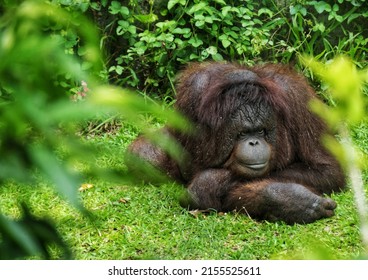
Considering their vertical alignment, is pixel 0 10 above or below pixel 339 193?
above

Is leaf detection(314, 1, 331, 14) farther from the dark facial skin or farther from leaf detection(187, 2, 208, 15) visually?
the dark facial skin

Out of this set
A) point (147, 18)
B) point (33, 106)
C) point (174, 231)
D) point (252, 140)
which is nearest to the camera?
point (33, 106)

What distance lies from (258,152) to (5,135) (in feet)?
9.14

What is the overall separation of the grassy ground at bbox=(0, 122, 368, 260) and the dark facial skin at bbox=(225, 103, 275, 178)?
25cm


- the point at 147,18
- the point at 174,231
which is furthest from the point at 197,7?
the point at 174,231

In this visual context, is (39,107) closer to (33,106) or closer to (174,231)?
(33,106)

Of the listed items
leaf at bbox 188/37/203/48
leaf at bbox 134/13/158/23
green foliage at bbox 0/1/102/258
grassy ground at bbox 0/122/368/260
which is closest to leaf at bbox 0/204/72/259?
green foliage at bbox 0/1/102/258

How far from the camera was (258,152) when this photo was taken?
357 cm

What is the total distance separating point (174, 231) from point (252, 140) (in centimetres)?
60

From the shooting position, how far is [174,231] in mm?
3502

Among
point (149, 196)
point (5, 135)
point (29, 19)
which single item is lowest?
point (149, 196)

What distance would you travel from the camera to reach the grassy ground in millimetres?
3268
